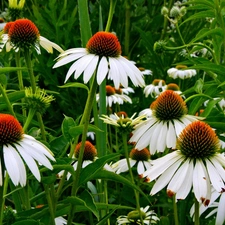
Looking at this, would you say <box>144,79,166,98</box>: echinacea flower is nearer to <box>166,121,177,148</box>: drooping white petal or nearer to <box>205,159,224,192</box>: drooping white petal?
<box>166,121,177,148</box>: drooping white petal

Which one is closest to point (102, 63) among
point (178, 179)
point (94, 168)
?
point (94, 168)

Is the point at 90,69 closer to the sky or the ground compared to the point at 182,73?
closer to the sky

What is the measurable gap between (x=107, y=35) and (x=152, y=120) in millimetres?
226

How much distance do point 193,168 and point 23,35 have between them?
0.54 m

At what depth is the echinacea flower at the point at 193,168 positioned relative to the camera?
835 millimetres

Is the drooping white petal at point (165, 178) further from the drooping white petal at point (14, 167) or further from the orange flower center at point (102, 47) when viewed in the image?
the orange flower center at point (102, 47)

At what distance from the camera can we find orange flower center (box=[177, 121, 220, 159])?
95 cm

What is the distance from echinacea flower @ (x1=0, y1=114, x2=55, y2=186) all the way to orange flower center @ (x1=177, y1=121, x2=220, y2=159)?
0.81 feet

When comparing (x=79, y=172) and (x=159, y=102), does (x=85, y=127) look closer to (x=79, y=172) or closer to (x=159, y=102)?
(x=79, y=172)

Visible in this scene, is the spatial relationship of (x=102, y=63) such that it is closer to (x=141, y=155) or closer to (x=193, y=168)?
(x=193, y=168)

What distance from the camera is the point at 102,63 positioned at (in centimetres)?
109

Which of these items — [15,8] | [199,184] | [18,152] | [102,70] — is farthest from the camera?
[15,8]

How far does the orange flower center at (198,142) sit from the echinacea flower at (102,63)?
0.49ft

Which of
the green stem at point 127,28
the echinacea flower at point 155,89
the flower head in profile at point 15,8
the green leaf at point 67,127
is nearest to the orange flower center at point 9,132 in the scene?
the green leaf at point 67,127
